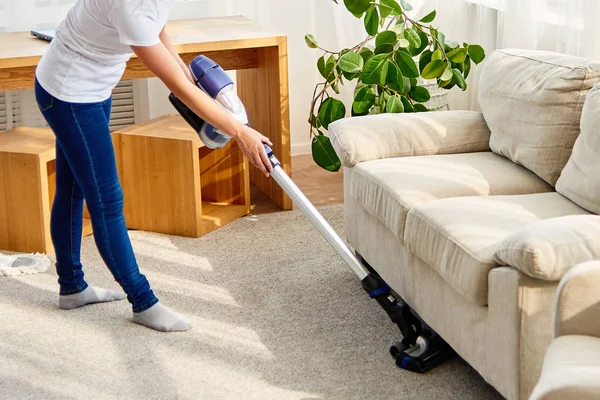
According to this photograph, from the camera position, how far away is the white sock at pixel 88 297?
9.45ft

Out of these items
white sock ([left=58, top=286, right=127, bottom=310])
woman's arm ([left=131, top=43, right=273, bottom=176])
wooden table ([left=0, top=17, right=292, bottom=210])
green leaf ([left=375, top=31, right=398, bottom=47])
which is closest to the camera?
woman's arm ([left=131, top=43, right=273, bottom=176])

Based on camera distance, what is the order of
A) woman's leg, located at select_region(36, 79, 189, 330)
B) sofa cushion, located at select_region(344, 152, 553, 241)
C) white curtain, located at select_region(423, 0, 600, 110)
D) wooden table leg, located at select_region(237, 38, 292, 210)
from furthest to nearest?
wooden table leg, located at select_region(237, 38, 292, 210) → white curtain, located at select_region(423, 0, 600, 110) → sofa cushion, located at select_region(344, 152, 553, 241) → woman's leg, located at select_region(36, 79, 189, 330)

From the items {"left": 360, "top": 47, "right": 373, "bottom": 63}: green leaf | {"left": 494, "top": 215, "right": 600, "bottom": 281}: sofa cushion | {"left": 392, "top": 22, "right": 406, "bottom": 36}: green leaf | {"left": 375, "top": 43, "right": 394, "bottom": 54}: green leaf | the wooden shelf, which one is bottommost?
the wooden shelf

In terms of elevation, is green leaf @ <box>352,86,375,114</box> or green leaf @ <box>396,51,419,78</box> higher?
green leaf @ <box>396,51,419,78</box>

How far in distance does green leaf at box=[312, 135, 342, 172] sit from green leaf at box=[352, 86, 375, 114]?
0.20 metres

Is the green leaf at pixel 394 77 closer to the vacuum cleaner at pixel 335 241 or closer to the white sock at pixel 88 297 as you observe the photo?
the vacuum cleaner at pixel 335 241

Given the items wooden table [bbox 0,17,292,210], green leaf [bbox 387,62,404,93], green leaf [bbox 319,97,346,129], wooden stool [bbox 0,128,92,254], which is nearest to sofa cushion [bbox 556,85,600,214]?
green leaf [bbox 387,62,404,93]

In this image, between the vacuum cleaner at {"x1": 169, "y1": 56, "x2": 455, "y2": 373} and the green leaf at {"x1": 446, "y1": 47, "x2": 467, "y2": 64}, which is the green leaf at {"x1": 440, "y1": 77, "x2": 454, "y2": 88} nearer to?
the green leaf at {"x1": 446, "y1": 47, "x2": 467, "y2": 64}

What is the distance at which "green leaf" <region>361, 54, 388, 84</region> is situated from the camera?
134 inches

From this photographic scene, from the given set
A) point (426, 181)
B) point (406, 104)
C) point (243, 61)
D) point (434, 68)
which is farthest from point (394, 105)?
point (426, 181)

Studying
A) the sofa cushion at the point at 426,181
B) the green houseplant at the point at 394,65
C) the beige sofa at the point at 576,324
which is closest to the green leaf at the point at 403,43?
the green houseplant at the point at 394,65

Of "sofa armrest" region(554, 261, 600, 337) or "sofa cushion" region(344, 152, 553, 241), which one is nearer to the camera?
"sofa armrest" region(554, 261, 600, 337)

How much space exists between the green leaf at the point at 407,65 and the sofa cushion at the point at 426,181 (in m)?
0.56

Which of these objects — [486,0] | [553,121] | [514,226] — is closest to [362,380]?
[514,226]
